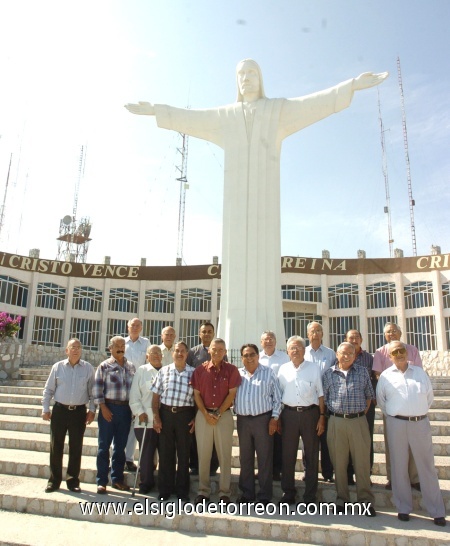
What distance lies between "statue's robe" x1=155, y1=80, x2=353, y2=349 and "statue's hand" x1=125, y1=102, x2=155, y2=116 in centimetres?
12

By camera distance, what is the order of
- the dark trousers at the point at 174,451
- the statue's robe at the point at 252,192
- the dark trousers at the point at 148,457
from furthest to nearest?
the statue's robe at the point at 252,192, the dark trousers at the point at 148,457, the dark trousers at the point at 174,451

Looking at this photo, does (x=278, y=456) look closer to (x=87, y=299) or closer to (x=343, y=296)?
(x=343, y=296)

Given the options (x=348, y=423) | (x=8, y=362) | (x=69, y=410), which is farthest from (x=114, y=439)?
(x=8, y=362)

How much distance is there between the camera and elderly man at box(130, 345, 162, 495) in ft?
15.5

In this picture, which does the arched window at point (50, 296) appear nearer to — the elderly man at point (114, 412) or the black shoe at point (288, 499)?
the elderly man at point (114, 412)

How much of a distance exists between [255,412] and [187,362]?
1211 millimetres

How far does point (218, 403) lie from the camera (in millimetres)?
4492

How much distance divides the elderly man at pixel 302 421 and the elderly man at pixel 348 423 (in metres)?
0.12

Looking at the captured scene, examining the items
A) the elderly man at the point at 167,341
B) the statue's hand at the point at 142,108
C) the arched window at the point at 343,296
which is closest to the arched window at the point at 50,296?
the arched window at the point at 343,296

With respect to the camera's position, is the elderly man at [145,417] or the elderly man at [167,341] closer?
the elderly man at [145,417]

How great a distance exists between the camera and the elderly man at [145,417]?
15.5 feet

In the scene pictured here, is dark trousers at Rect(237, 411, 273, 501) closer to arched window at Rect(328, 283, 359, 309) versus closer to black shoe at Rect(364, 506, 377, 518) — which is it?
black shoe at Rect(364, 506, 377, 518)

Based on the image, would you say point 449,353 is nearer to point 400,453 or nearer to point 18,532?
point 400,453

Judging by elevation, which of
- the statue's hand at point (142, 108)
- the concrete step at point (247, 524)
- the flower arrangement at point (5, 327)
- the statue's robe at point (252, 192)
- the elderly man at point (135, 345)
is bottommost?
the concrete step at point (247, 524)
